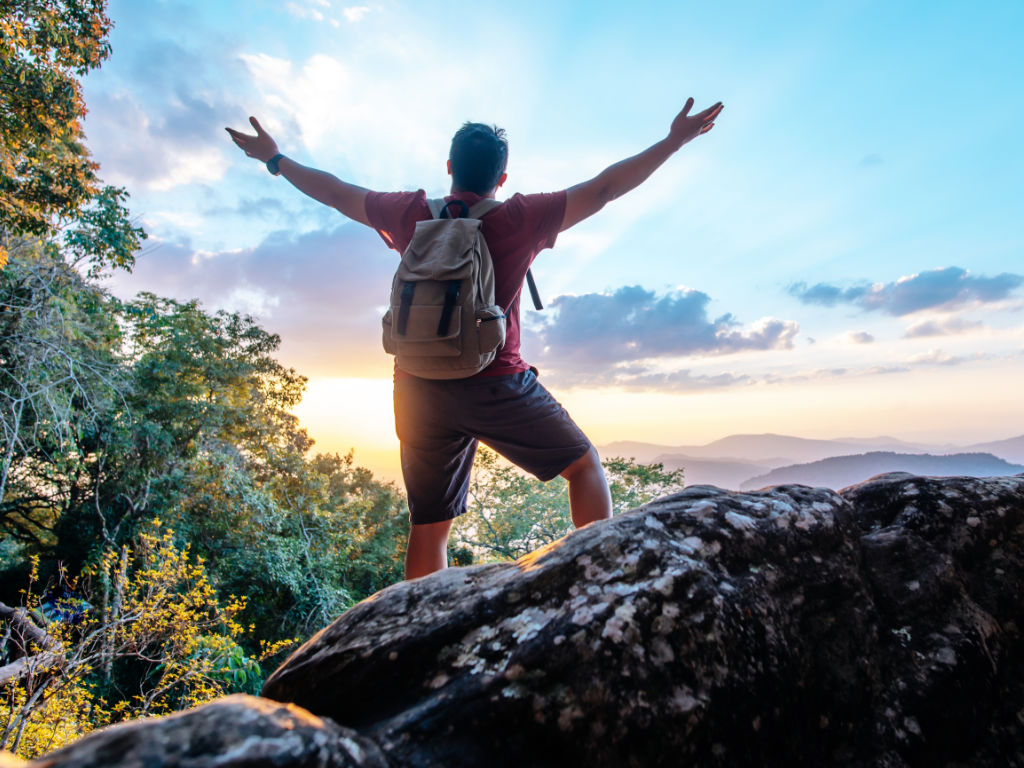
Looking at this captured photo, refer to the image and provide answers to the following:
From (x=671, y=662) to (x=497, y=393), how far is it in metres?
1.26

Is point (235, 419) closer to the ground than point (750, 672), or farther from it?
farther from it

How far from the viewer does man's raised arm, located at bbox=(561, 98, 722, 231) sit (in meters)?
2.25

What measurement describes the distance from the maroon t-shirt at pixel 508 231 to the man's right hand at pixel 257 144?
82 cm

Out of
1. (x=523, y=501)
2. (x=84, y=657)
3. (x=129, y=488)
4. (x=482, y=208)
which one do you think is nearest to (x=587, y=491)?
(x=482, y=208)

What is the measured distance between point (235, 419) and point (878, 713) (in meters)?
17.5

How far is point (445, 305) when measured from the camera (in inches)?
80.7

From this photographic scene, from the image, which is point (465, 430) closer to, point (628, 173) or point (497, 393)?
point (497, 393)

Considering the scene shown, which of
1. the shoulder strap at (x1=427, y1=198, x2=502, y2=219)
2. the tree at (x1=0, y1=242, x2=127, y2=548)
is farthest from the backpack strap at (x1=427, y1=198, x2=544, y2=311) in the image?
the tree at (x1=0, y1=242, x2=127, y2=548)

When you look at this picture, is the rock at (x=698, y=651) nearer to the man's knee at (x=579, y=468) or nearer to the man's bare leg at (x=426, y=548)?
the man's knee at (x=579, y=468)

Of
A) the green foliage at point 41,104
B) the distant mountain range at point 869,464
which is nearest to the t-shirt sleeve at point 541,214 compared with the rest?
the green foliage at point 41,104

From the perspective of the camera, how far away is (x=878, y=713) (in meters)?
1.34

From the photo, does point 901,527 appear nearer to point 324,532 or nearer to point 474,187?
point 474,187

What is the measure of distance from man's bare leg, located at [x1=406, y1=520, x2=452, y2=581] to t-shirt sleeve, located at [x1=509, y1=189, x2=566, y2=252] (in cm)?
137

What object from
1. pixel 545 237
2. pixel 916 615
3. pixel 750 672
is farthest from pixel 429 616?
pixel 545 237
